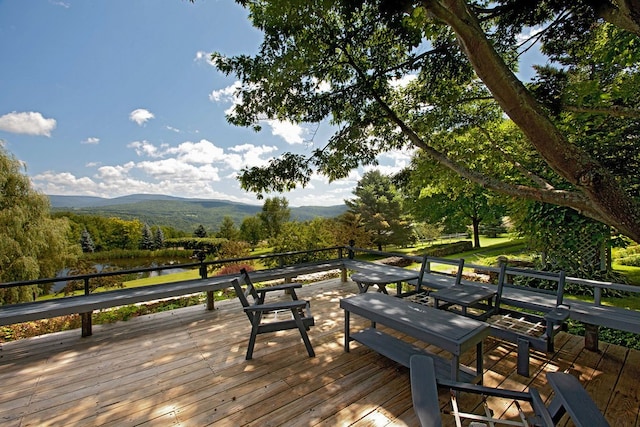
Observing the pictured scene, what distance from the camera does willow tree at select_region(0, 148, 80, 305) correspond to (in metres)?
10.2

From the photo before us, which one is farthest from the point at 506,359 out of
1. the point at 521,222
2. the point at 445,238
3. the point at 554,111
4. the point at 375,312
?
the point at 445,238

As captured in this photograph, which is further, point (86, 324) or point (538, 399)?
point (86, 324)

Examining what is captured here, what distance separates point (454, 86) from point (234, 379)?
5.70 meters

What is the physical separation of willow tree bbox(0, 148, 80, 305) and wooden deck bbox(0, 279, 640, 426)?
10098 mm

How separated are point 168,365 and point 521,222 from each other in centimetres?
777

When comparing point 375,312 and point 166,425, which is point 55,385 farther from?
point 375,312

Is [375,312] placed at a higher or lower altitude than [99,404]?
higher

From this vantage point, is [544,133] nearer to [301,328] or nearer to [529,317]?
[529,317]

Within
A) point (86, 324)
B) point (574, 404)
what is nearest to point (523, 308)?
point (574, 404)

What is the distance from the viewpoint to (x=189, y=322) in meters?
4.10

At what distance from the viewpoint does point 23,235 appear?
35.0ft

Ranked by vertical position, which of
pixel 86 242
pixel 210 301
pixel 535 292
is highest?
pixel 535 292

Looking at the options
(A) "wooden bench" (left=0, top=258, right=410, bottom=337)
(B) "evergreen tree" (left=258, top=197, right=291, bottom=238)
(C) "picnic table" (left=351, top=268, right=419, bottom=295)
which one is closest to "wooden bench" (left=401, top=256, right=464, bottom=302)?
(C) "picnic table" (left=351, top=268, right=419, bottom=295)

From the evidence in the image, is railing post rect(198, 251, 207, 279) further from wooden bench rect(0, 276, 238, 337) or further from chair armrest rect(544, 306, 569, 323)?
chair armrest rect(544, 306, 569, 323)
